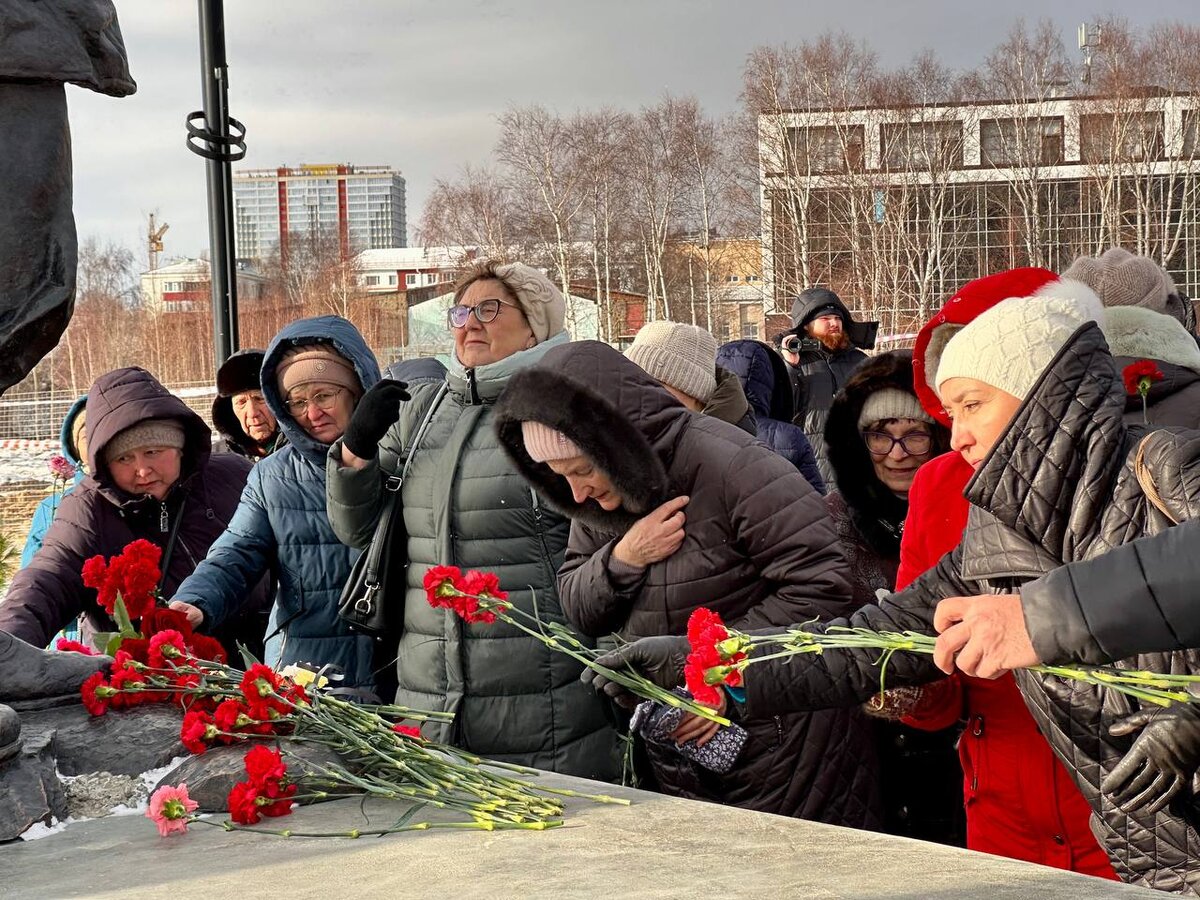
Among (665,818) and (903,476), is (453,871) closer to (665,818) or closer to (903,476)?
(665,818)

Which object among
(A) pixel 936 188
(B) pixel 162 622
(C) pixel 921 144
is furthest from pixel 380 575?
(C) pixel 921 144

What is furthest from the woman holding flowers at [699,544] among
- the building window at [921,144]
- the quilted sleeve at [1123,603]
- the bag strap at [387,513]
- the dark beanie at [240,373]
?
the building window at [921,144]

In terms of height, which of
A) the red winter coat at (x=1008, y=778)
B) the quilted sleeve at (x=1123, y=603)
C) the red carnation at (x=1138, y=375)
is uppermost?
the red carnation at (x=1138, y=375)

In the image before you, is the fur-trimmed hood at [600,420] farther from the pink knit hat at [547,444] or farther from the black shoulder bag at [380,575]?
the black shoulder bag at [380,575]

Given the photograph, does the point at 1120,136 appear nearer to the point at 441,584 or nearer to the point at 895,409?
the point at 895,409

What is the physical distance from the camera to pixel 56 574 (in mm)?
3797

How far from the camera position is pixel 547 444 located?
303cm

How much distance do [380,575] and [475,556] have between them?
0.91ft

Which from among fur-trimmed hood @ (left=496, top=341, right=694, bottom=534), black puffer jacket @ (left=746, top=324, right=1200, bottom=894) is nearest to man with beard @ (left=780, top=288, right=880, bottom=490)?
fur-trimmed hood @ (left=496, top=341, right=694, bottom=534)

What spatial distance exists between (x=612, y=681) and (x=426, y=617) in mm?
942

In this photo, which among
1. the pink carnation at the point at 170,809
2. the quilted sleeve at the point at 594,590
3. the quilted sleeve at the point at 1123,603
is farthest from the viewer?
the quilted sleeve at the point at 594,590

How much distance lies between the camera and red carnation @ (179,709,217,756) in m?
2.69

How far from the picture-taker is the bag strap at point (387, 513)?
3553 mm

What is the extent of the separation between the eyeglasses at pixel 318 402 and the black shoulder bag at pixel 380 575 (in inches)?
17.7
